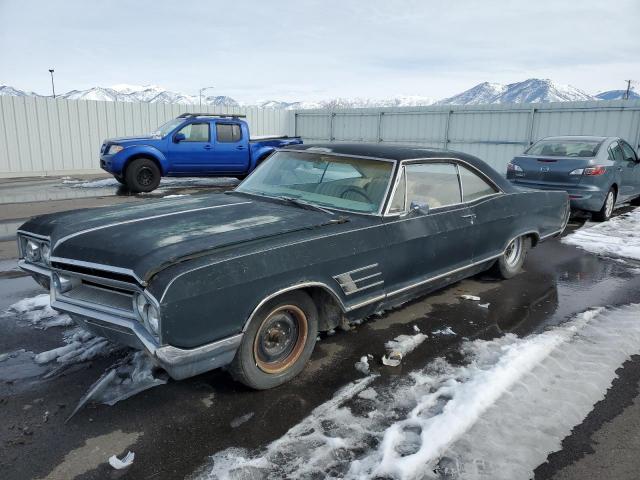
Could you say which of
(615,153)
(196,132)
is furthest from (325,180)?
(196,132)

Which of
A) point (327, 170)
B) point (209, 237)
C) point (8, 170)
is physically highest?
point (327, 170)

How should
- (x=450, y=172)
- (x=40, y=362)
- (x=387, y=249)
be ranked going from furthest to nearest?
(x=450, y=172), (x=387, y=249), (x=40, y=362)

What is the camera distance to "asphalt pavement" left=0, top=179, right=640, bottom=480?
2492mm

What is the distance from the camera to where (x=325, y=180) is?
14.0 ft

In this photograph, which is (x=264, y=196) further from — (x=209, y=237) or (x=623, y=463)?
(x=623, y=463)

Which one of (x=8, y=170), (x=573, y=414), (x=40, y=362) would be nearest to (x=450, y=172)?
(x=573, y=414)

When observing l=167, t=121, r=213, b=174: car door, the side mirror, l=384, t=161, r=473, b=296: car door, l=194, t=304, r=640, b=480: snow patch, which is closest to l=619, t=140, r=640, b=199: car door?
l=384, t=161, r=473, b=296: car door

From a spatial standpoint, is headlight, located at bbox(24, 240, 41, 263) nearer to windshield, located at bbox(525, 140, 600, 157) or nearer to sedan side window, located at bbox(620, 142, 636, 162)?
windshield, located at bbox(525, 140, 600, 157)

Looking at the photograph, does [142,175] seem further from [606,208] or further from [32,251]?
[606,208]

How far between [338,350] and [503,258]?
2529mm

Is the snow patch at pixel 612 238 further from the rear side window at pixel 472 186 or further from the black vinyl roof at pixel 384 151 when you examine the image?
the black vinyl roof at pixel 384 151

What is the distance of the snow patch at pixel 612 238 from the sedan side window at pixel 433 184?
138 inches

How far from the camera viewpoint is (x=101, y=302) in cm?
287

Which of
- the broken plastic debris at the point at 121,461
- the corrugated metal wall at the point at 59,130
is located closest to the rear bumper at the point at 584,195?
the broken plastic debris at the point at 121,461
